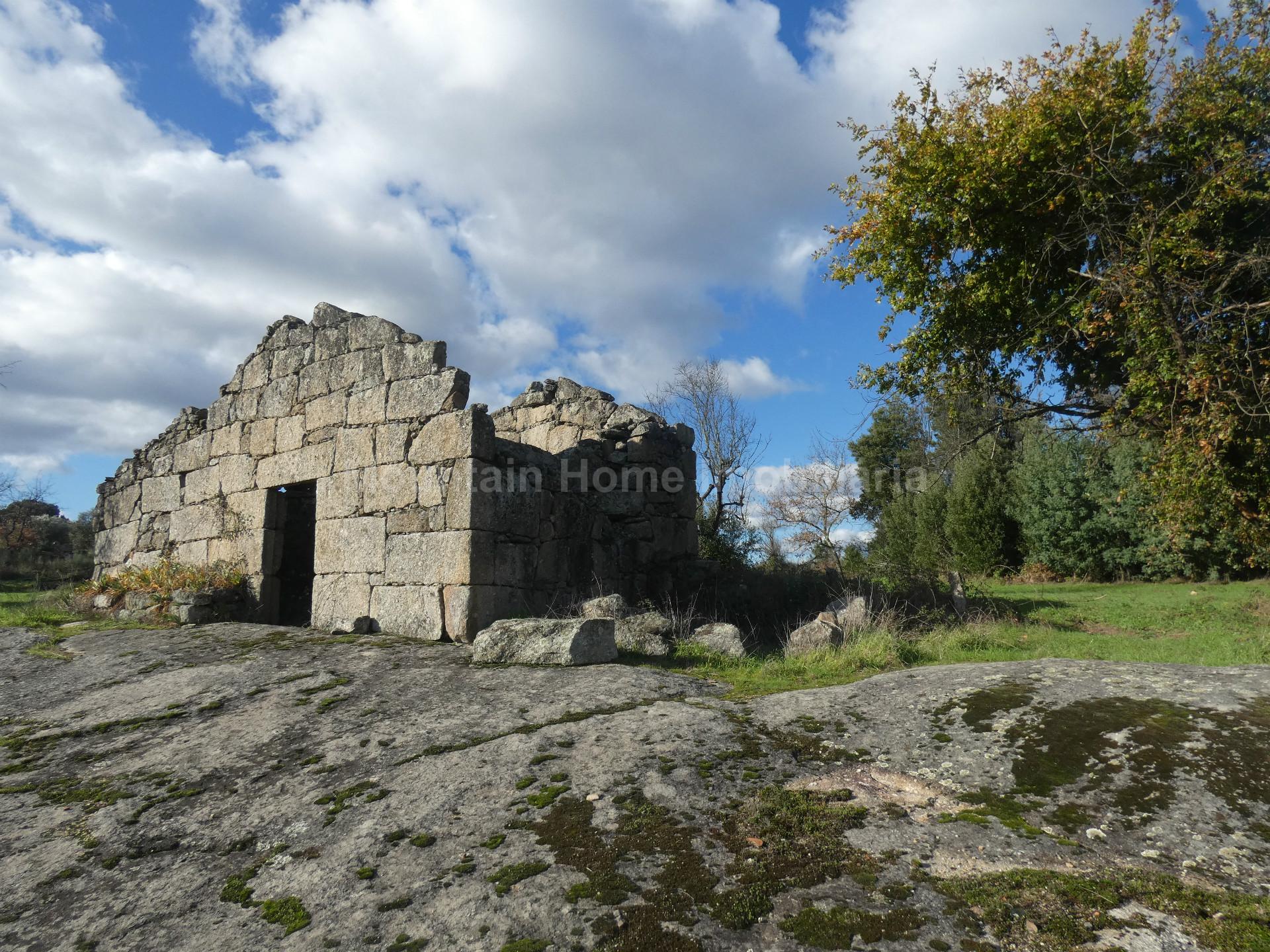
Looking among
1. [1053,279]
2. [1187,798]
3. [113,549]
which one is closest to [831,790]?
[1187,798]

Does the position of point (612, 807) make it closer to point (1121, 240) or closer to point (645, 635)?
point (645, 635)

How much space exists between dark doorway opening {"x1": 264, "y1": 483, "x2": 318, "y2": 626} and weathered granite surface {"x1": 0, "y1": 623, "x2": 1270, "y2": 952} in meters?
5.56

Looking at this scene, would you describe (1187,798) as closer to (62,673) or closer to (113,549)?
(62,673)

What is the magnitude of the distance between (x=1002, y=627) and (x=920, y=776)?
27.2 feet

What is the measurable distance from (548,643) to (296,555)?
6569mm

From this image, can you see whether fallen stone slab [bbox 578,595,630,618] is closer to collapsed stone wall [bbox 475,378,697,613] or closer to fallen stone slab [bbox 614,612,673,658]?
fallen stone slab [bbox 614,612,673,658]

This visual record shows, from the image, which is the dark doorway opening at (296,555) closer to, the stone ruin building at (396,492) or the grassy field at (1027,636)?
the stone ruin building at (396,492)

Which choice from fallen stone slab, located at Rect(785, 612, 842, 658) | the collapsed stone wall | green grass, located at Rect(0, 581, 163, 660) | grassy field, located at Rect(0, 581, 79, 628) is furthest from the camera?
grassy field, located at Rect(0, 581, 79, 628)

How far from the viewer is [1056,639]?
1048cm

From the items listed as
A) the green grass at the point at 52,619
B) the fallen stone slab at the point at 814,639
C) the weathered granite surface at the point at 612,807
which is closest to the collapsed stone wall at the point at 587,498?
the fallen stone slab at the point at 814,639

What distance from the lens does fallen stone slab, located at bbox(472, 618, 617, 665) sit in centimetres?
638

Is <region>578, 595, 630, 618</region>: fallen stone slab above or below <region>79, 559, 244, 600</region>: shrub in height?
below

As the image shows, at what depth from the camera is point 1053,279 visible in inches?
405

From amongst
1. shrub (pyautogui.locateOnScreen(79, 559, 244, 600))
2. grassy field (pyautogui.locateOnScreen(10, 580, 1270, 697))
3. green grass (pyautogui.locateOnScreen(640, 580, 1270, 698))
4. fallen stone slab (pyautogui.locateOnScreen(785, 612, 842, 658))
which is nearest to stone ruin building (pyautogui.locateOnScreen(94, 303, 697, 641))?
shrub (pyautogui.locateOnScreen(79, 559, 244, 600))
